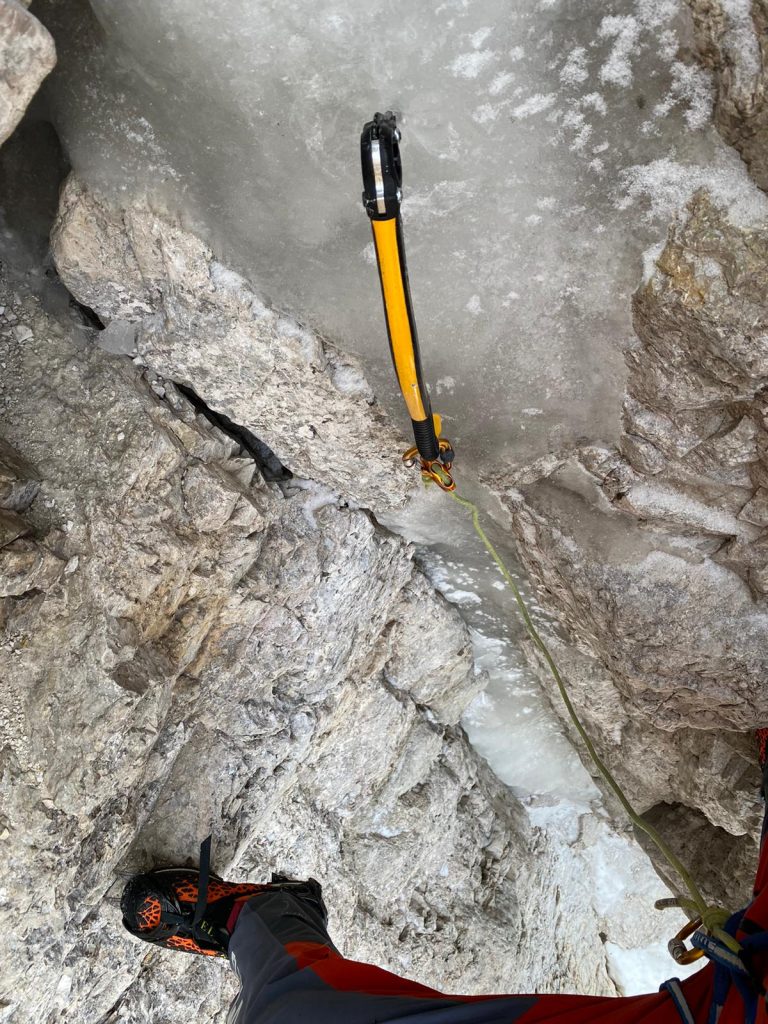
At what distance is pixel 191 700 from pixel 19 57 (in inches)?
72.9

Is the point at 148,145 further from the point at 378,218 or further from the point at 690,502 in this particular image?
the point at 690,502

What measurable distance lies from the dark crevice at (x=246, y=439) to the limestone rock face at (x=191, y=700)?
8 centimetres

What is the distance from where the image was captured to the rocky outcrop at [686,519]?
1.68 m

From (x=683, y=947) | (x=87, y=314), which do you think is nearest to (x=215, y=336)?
(x=87, y=314)

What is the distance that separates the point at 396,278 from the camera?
1754 mm

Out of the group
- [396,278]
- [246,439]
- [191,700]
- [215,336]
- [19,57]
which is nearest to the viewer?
[19,57]

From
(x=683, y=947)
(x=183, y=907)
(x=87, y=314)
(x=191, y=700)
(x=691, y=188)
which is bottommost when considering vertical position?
(x=183, y=907)

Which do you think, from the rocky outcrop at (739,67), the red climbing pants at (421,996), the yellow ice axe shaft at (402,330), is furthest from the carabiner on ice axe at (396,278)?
the red climbing pants at (421,996)

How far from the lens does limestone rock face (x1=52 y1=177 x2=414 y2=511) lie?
1.96 m

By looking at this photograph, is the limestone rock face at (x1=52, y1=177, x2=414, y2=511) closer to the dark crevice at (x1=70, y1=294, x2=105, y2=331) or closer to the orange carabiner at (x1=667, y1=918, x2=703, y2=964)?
the dark crevice at (x1=70, y1=294, x2=105, y2=331)

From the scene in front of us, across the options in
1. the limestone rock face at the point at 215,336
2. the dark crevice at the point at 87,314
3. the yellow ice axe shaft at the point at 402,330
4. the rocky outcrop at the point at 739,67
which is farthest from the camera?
the dark crevice at the point at 87,314

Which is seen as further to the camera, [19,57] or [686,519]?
[686,519]

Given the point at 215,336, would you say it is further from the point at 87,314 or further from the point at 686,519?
the point at 686,519

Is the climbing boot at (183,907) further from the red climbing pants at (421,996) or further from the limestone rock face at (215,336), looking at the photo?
the limestone rock face at (215,336)
